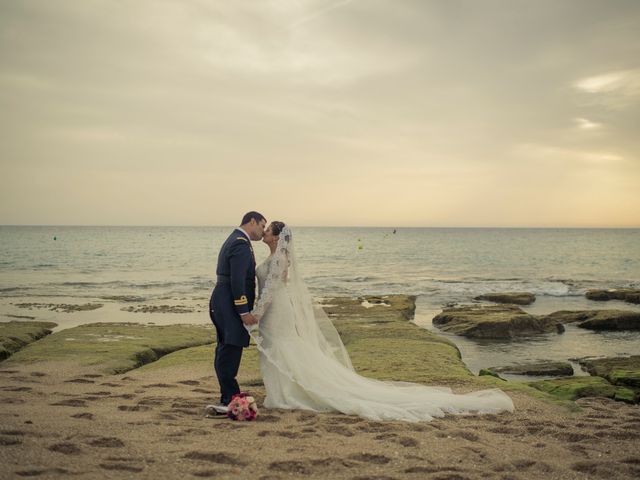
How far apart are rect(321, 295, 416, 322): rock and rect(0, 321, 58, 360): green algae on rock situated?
10.4 m

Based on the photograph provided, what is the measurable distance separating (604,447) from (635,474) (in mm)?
953

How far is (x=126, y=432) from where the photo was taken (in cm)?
674

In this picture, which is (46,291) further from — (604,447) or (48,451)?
(604,447)

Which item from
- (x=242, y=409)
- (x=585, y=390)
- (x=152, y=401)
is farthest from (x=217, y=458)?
(x=585, y=390)

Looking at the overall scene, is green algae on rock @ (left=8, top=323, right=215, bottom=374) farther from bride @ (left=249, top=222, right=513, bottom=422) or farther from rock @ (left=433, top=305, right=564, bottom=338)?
rock @ (left=433, top=305, right=564, bottom=338)

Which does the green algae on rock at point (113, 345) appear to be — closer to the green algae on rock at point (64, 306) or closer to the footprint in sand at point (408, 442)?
the footprint in sand at point (408, 442)

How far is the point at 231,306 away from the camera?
8.29 m

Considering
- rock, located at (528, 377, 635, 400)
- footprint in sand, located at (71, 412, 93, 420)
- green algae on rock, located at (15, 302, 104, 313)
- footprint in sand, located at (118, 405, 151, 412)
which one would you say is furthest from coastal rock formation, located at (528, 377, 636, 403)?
green algae on rock, located at (15, 302, 104, 313)

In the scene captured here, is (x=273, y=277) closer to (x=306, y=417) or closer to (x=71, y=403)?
(x=306, y=417)

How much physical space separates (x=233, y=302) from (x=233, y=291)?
0.20 metres

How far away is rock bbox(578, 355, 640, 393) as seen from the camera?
11.8m

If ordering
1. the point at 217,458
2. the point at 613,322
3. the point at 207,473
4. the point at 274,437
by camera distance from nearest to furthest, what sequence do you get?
the point at 207,473, the point at 217,458, the point at 274,437, the point at 613,322

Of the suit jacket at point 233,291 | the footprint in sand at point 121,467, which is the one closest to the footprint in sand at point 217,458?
the footprint in sand at point 121,467

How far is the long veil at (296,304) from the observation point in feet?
28.5
